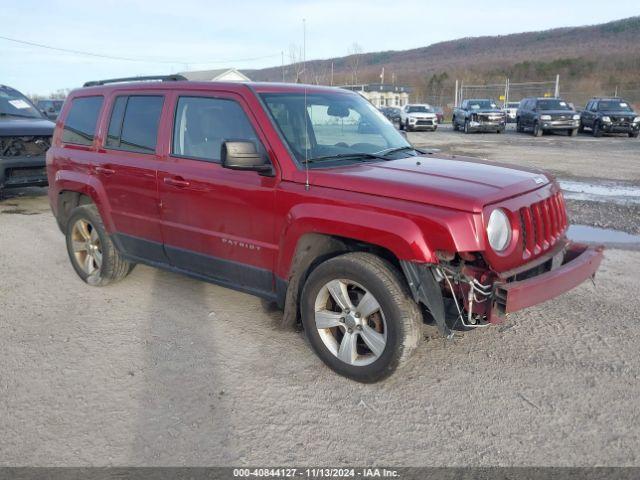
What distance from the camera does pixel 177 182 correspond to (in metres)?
4.39

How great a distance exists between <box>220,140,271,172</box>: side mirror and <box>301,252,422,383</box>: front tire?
32.5 inches

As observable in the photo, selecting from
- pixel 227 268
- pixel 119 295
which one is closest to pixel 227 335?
pixel 227 268

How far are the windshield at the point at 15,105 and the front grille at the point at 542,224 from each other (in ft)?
33.7

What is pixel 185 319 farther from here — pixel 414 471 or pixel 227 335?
pixel 414 471

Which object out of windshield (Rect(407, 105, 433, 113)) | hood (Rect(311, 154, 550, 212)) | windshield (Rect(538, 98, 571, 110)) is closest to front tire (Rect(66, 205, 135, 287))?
hood (Rect(311, 154, 550, 212))

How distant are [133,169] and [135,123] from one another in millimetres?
426

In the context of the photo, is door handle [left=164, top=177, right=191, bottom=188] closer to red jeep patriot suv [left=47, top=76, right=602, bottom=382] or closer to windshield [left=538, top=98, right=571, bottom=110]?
red jeep patriot suv [left=47, top=76, right=602, bottom=382]

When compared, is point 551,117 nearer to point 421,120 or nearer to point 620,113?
point 620,113

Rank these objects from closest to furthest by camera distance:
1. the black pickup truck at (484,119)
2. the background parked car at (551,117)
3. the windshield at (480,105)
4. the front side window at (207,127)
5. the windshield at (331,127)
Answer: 1. the windshield at (331,127)
2. the front side window at (207,127)
3. the background parked car at (551,117)
4. the black pickup truck at (484,119)
5. the windshield at (480,105)

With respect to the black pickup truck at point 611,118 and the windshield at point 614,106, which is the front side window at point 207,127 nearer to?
the black pickup truck at point 611,118

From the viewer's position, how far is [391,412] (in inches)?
129

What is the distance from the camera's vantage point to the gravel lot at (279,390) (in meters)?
2.94

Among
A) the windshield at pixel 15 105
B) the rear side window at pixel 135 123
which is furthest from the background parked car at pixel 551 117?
the rear side window at pixel 135 123

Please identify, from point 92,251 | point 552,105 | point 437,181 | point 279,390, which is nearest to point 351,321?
point 279,390
